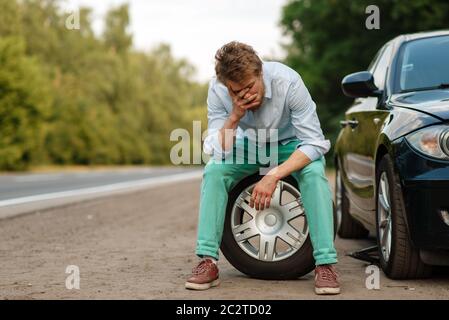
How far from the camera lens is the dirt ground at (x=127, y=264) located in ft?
14.7

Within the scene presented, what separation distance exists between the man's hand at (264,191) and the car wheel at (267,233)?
0.36 meters

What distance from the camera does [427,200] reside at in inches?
174

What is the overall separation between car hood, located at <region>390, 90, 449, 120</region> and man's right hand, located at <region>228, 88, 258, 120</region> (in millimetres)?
991

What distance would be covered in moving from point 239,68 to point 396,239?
4.53ft

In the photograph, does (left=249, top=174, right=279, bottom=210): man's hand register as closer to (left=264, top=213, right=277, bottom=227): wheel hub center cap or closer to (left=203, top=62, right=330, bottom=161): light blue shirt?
(left=203, top=62, right=330, bottom=161): light blue shirt

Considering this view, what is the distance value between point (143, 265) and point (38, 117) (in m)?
27.5

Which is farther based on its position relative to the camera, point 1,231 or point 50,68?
point 50,68

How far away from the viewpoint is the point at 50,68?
50.2 meters

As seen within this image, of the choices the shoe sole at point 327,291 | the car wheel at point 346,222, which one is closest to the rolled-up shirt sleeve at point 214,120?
the shoe sole at point 327,291

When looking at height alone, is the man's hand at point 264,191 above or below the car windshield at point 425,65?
below

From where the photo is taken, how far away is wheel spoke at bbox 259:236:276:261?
5030 millimetres

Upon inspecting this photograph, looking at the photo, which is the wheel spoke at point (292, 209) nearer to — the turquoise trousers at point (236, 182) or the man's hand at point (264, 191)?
the turquoise trousers at point (236, 182)

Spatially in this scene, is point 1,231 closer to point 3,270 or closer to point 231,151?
point 3,270
